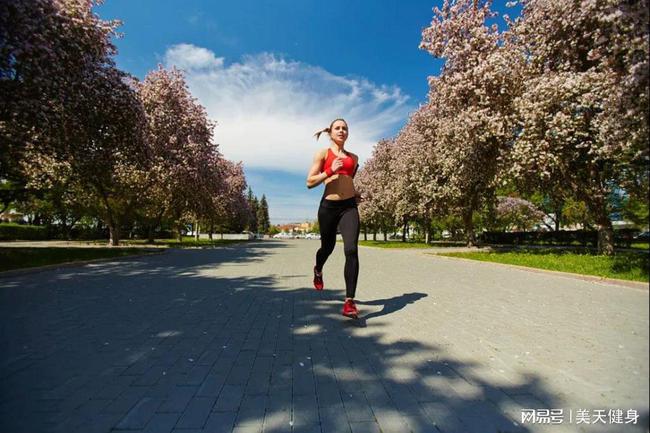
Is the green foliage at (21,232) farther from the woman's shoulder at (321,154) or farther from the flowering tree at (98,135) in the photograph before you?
the woman's shoulder at (321,154)

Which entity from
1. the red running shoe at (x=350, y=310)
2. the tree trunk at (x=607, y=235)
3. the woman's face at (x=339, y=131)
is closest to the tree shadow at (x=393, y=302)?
the red running shoe at (x=350, y=310)

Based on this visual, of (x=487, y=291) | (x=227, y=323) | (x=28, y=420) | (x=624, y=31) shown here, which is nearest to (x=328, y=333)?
(x=227, y=323)

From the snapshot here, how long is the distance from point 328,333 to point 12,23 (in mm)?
11319

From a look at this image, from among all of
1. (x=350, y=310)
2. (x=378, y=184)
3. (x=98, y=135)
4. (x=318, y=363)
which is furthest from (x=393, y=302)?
(x=378, y=184)

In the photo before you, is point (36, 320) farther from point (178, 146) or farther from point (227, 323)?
point (178, 146)

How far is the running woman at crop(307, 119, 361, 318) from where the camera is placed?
17.0 ft

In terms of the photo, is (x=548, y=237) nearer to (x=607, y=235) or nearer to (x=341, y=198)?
(x=607, y=235)

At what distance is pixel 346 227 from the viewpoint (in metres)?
5.26

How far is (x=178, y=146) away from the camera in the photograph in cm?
2514

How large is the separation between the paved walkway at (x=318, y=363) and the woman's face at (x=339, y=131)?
8.64 feet

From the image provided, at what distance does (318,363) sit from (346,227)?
2.09 metres

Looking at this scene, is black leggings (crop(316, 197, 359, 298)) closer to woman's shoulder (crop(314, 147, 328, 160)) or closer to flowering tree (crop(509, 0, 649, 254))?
woman's shoulder (crop(314, 147, 328, 160))

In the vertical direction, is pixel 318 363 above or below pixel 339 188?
below

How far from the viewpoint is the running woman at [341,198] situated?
17.0 ft
